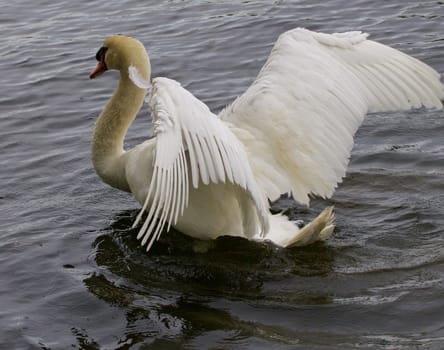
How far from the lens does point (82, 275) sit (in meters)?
6.31

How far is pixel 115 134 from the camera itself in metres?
6.94

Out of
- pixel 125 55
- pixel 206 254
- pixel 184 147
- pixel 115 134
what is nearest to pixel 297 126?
pixel 206 254

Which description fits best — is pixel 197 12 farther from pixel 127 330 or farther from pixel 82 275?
pixel 127 330

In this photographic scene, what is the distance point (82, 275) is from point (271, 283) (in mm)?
1209

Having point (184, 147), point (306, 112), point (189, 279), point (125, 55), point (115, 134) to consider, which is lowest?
point (189, 279)

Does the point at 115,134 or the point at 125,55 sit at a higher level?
the point at 125,55

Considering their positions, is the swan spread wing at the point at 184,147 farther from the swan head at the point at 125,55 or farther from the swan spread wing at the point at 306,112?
the swan head at the point at 125,55

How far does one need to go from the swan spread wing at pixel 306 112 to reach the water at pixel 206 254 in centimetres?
54

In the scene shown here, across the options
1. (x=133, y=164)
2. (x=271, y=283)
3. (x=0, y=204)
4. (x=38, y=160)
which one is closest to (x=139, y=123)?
(x=38, y=160)

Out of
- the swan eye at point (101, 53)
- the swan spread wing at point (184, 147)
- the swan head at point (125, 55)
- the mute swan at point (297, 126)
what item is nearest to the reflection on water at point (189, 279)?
the mute swan at point (297, 126)

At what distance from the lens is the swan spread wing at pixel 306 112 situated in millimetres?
6164

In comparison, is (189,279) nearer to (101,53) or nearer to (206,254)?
(206,254)

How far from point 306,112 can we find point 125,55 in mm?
1628

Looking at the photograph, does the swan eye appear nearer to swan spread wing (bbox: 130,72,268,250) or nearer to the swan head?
the swan head
